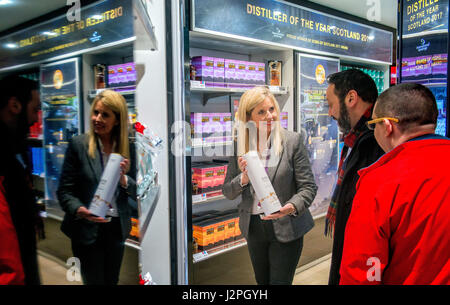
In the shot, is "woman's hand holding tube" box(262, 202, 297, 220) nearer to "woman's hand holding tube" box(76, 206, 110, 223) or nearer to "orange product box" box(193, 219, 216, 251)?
"orange product box" box(193, 219, 216, 251)

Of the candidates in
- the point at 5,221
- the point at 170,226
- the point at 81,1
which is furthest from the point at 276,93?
the point at 5,221

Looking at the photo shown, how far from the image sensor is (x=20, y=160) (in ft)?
3.58

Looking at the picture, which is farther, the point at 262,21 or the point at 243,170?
the point at 262,21

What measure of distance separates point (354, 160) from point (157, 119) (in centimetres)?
122

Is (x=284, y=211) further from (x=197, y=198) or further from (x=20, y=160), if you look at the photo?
(x=20, y=160)

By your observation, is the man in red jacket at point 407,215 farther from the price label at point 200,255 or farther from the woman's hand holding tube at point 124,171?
the price label at point 200,255

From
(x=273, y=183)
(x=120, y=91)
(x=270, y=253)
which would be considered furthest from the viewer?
(x=270, y=253)

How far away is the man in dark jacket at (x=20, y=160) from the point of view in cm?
105

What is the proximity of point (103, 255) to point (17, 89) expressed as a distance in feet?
2.35

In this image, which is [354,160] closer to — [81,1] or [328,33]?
[328,33]

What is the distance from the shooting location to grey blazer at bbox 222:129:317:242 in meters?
2.31

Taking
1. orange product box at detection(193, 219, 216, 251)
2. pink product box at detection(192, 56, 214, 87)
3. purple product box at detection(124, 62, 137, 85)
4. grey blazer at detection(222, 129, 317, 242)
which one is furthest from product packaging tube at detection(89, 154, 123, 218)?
orange product box at detection(193, 219, 216, 251)

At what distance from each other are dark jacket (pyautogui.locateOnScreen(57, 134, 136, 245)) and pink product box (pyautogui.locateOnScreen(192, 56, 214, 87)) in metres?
1.66

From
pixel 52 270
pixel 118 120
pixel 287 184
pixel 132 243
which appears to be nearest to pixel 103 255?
pixel 52 270
